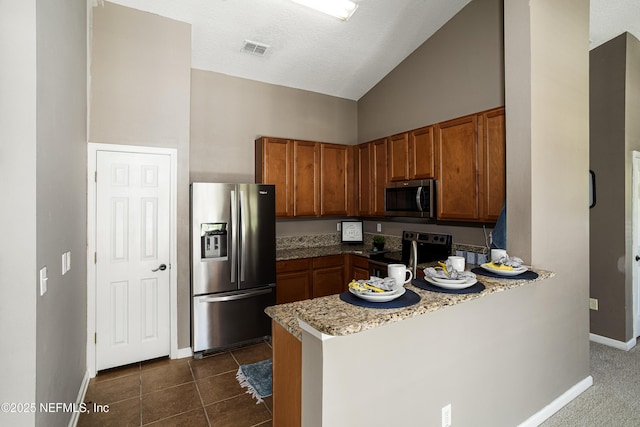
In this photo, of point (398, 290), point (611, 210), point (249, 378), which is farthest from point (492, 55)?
point (249, 378)

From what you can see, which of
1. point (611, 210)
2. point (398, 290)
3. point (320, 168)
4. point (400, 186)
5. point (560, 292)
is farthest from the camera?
point (320, 168)

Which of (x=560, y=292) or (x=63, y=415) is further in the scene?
(x=560, y=292)

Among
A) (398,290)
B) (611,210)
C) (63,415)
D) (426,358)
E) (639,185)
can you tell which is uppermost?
(639,185)

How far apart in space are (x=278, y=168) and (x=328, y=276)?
150 cm

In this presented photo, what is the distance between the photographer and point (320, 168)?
4277 millimetres

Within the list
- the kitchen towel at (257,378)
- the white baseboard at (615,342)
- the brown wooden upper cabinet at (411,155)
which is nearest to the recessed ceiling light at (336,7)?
the brown wooden upper cabinet at (411,155)

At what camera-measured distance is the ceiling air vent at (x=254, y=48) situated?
135 inches

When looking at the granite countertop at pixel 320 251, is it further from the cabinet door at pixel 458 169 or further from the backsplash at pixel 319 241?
the cabinet door at pixel 458 169

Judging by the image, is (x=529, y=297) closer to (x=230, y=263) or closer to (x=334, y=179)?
(x=230, y=263)

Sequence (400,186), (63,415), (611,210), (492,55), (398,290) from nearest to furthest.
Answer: (398,290) < (63,415) < (492,55) < (611,210) < (400,186)

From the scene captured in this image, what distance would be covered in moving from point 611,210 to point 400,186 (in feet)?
7.29

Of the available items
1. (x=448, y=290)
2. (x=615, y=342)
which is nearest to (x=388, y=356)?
(x=448, y=290)

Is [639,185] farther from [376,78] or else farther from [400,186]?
[376,78]

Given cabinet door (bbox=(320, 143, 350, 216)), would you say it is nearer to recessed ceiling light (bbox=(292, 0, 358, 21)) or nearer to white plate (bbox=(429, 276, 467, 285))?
recessed ceiling light (bbox=(292, 0, 358, 21))
